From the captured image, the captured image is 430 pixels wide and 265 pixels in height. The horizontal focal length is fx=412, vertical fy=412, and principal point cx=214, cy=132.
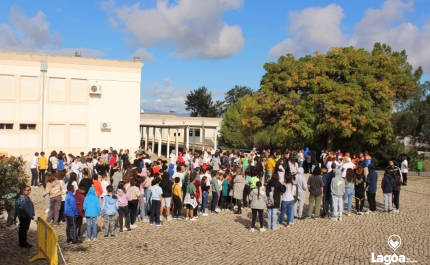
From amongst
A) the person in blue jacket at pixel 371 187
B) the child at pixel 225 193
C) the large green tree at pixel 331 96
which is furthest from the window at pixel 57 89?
the person in blue jacket at pixel 371 187

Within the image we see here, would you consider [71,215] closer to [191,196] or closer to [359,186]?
[191,196]

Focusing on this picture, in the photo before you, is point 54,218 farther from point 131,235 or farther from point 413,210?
point 413,210

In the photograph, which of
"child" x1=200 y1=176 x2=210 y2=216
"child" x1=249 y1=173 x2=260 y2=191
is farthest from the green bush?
"child" x1=249 y1=173 x2=260 y2=191

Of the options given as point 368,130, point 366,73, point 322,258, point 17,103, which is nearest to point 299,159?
point 368,130

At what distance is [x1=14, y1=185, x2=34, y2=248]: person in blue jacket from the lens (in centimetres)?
940

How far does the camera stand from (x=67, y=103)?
28703 millimetres

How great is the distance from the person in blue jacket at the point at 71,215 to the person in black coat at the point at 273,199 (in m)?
5.04

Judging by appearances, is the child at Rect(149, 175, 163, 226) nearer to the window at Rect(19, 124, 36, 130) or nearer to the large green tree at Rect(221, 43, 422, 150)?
the large green tree at Rect(221, 43, 422, 150)

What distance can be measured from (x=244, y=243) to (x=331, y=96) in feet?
59.7

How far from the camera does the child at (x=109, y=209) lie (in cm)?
1036

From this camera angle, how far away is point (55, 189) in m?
11.1

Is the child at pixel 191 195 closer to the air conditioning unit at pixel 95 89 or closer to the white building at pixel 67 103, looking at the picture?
the white building at pixel 67 103

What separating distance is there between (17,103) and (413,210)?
24501 mm

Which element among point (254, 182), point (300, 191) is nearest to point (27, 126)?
point (254, 182)
